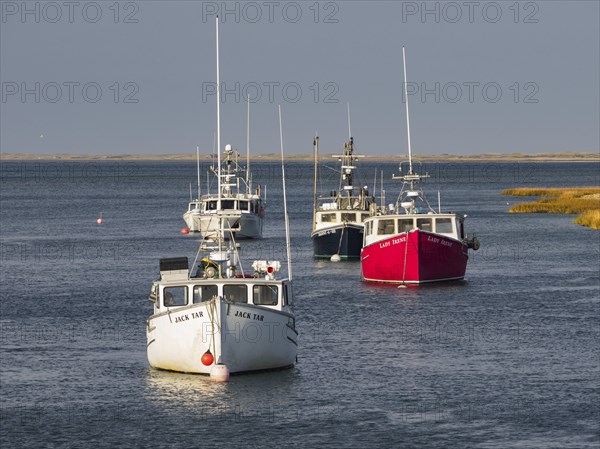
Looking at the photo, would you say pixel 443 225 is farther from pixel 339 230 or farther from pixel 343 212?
pixel 343 212

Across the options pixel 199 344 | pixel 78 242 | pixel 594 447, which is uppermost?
pixel 78 242

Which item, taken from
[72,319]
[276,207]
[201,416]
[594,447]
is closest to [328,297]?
[72,319]

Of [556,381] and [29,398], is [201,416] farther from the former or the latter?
[556,381]

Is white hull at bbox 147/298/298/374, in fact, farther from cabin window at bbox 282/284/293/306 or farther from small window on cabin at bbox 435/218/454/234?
small window on cabin at bbox 435/218/454/234

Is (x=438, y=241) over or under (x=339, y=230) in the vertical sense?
under

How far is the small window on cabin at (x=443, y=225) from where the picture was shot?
210ft

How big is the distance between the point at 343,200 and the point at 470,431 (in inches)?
1979

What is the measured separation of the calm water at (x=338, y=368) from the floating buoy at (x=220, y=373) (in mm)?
303

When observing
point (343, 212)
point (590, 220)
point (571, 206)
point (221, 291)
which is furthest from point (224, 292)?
point (571, 206)

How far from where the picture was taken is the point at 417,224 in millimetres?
63875

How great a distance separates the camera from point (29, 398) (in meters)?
38.1

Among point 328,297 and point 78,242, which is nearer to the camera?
point 328,297

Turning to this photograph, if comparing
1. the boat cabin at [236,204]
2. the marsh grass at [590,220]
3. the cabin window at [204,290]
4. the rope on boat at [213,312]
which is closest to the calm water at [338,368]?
the rope on boat at [213,312]

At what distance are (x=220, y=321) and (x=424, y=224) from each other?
27.8 meters
